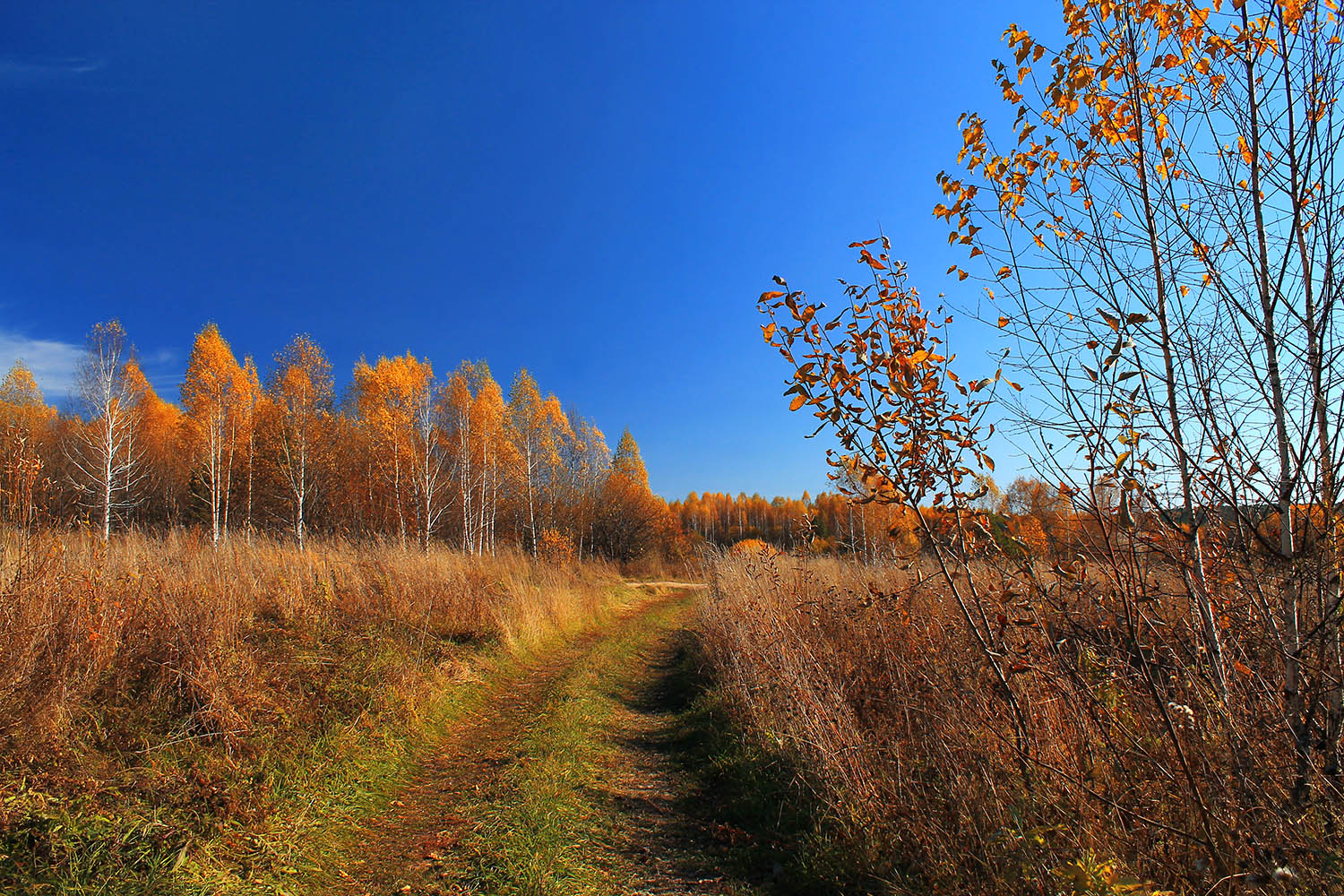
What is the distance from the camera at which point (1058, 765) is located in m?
2.77

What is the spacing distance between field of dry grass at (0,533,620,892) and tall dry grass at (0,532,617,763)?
0.05 feet

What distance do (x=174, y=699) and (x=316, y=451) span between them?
20.8m

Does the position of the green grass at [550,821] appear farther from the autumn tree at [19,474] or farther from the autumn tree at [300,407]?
the autumn tree at [300,407]

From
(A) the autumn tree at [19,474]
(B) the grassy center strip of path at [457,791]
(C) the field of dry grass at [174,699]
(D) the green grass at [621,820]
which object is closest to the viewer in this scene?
(C) the field of dry grass at [174,699]

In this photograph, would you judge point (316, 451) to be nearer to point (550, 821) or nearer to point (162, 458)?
point (162, 458)

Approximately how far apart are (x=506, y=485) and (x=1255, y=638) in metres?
26.7

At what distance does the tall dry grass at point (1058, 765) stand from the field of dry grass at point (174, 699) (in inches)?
140

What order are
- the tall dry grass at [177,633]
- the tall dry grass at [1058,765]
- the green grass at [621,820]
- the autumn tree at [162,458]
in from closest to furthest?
the tall dry grass at [1058,765]
the green grass at [621,820]
the tall dry grass at [177,633]
the autumn tree at [162,458]

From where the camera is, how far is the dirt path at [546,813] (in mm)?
3506

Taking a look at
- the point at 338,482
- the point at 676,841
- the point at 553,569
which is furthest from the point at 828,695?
the point at 338,482

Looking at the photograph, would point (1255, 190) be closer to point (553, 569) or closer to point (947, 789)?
point (947, 789)

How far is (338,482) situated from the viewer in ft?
88.9

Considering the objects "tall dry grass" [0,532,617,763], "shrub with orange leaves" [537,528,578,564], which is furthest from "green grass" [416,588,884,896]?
"shrub with orange leaves" [537,528,578,564]

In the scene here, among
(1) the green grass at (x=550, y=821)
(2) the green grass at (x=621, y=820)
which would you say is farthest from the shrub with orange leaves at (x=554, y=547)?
(2) the green grass at (x=621, y=820)
